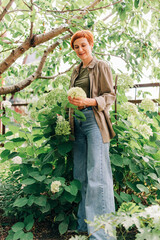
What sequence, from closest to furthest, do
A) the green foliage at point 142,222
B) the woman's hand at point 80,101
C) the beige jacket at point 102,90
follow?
1. the green foliage at point 142,222
2. the woman's hand at point 80,101
3. the beige jacket at point 102,90

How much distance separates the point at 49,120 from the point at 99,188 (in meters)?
0.67

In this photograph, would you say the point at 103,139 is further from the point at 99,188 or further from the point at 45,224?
the point at 45,224

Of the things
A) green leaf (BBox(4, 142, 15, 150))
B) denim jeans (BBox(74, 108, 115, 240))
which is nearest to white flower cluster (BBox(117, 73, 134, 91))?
denim jeans (BBox(74, 108, 115, 240))

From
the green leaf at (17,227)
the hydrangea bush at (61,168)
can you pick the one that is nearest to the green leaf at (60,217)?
the hydrangea bush at (61,168)

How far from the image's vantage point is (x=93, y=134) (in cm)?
163

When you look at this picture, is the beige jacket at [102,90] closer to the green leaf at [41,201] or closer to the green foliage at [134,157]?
the green foliage at [134,157]

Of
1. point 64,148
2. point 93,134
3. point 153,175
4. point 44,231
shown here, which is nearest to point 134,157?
point 153,175

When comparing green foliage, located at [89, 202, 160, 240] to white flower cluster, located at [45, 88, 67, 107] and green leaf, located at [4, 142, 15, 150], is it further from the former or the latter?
green leaf, located at [4, 142, 15, 150]

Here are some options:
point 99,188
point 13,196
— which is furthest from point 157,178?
point 13,196

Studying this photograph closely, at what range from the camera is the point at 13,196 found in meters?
1.94

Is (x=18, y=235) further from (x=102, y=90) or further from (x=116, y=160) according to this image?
(x=102, y=90)

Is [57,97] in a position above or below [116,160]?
above

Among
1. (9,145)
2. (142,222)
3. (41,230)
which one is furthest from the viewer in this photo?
(9,145)

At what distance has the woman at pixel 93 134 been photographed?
153cm
